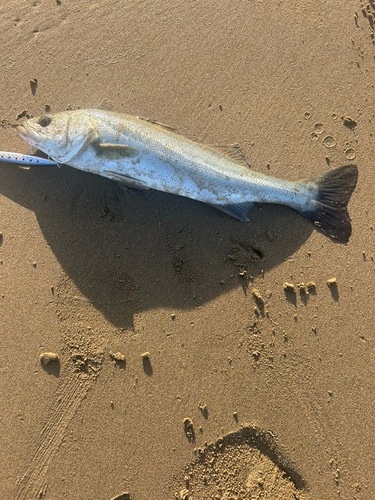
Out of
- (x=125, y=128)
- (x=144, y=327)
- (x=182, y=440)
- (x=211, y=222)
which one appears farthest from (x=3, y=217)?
(x=182, y=440)

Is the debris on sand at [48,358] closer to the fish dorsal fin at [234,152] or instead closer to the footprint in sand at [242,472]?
the footprint in sand at [242,472]

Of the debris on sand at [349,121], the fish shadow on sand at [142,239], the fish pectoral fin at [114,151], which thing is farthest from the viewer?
the debris on sand at [349,121]

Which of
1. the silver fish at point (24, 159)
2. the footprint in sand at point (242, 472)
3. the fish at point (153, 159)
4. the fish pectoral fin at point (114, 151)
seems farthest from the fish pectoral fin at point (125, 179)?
the footprint in sand at point (242, 472)

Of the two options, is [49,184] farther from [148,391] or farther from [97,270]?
[148,391]

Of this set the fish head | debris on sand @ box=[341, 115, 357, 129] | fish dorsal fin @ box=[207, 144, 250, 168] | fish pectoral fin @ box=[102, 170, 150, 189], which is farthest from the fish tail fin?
the fish head

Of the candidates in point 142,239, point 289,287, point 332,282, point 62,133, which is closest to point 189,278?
point 142,239
